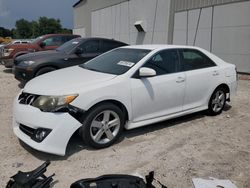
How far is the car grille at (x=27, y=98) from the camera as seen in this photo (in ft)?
12.8

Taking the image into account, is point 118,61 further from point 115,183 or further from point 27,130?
point 115,183

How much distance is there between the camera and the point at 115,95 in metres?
4.08

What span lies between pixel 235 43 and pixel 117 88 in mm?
9719

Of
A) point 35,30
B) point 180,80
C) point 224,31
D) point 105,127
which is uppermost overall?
point 35,30

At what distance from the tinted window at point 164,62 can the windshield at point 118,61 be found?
0.19 meters

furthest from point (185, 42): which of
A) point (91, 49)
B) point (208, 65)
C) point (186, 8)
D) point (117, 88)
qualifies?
point (117, 88)

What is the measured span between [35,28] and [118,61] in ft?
246

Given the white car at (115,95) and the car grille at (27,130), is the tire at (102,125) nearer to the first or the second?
the white car at (115,95)

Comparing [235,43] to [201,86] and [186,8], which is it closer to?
[186,8]

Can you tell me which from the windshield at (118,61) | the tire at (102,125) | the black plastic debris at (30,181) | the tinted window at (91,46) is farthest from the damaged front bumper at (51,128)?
the tinted window at (91,46)

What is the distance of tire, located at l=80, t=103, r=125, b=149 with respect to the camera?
12.6ft

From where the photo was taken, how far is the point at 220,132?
16.3 ft

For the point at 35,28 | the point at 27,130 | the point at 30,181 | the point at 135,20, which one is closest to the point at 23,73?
the point at 27,130

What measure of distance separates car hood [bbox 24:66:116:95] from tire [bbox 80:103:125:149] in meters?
0.39
